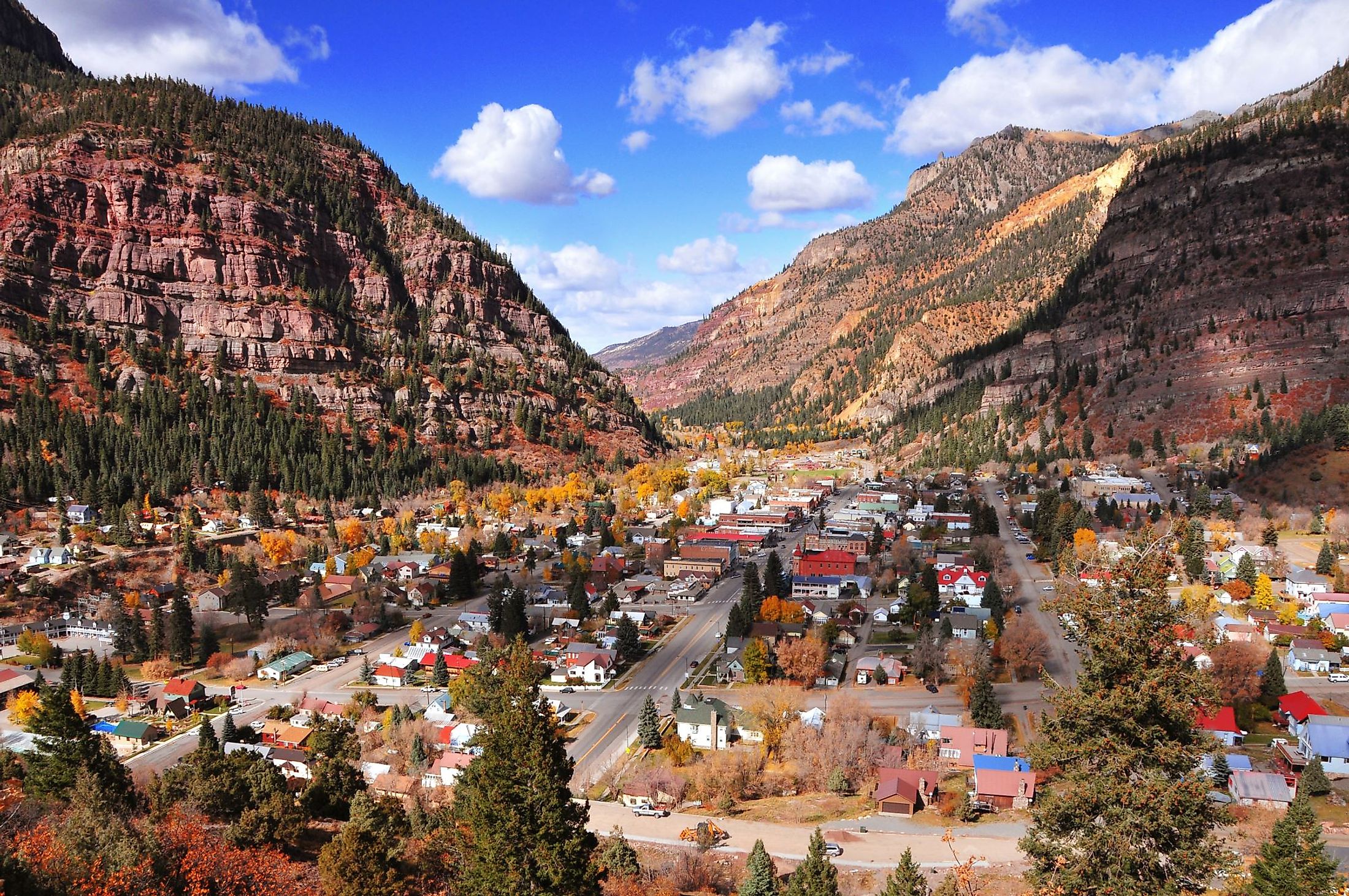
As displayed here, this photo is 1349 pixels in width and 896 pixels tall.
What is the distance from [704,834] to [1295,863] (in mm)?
17603

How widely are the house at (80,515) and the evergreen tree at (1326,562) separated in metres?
100

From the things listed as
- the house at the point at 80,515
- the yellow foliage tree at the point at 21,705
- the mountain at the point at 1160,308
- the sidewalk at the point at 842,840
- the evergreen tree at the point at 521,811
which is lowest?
the sidewalk at the point at 842,840

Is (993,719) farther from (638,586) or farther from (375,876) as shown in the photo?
(638,586)

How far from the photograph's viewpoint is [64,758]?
23375 mm

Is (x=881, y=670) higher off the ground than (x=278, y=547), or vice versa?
(x=278, y=547)

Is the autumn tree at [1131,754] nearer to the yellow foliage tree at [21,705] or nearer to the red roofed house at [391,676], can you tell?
the red roofed house at [391,676]

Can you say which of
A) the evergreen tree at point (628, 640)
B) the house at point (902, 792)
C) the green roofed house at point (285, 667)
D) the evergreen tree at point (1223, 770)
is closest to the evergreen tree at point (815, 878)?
the house at point (902, 792)

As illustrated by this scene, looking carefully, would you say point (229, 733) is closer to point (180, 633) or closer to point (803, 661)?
point (180, 633)

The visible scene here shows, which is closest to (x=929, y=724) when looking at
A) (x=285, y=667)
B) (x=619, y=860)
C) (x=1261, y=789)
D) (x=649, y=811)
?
(x=1261, y=789)

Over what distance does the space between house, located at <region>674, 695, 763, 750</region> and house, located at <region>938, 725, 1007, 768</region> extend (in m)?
8.50

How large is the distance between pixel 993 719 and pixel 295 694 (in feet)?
124

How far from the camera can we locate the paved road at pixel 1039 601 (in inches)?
1718

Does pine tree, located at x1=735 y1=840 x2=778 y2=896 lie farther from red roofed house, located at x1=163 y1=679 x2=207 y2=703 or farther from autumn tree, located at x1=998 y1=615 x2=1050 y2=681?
red roofed house, located at x1=163 y1=679 x2=207 y2=703

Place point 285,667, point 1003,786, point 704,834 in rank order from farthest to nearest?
point 285,667
point 1003,786
point 704,834
